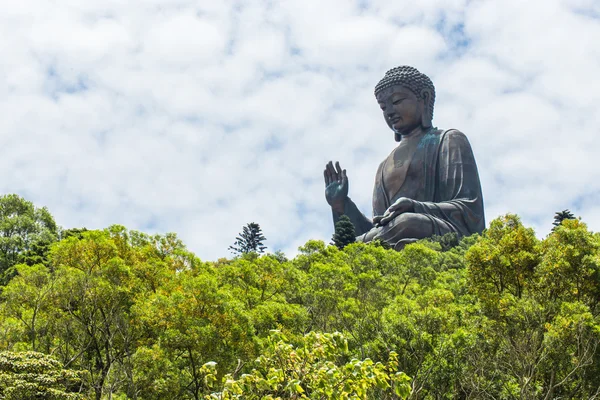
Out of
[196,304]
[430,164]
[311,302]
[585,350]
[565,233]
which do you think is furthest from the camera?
[430,164]

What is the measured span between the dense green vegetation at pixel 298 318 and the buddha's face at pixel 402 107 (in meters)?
16.3

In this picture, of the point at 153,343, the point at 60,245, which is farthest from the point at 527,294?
the point at 60,245

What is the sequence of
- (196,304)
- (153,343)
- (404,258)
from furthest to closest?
1. (404,258)
2. (153,343)
3. (196,304)

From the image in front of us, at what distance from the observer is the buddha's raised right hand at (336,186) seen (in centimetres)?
3069

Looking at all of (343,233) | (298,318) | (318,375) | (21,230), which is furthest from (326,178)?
(318,375)

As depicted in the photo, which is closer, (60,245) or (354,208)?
(60,245)

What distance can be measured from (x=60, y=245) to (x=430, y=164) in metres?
19.6

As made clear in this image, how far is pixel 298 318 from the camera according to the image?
43.9ft

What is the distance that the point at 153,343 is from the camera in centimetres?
1395

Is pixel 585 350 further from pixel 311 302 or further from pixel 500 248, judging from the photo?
pixel 311 302

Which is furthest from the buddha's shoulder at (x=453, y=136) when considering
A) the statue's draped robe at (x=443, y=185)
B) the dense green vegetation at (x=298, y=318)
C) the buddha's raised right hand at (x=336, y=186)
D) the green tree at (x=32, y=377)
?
the green tree at (x=32, y=377)

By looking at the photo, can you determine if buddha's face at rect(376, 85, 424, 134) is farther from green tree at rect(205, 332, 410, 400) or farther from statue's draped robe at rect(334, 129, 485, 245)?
green tree at rect(205, 332, 410, 400)

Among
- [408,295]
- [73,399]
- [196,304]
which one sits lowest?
[73,399]

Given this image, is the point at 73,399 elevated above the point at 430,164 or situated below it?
below
